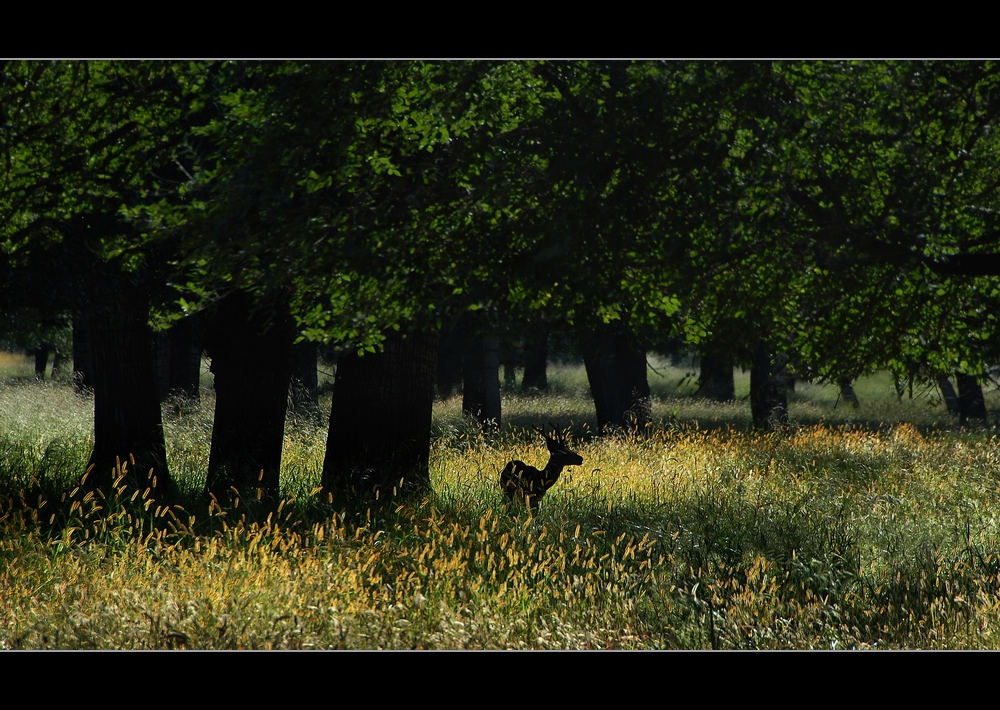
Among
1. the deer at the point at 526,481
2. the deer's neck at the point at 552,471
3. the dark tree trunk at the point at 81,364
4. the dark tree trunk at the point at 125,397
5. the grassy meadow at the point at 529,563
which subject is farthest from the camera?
the dark tree trunk at the point at 81,364

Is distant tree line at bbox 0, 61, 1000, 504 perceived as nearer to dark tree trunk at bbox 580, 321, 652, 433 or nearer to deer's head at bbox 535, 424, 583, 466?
deer's head at bbox 535, 424, 583, 466

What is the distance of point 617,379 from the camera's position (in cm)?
2122

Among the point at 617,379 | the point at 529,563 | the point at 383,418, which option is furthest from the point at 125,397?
the point at 617,379

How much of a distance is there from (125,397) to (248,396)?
133 centimetres

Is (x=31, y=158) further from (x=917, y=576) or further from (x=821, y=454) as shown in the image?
(x=821, y=454)

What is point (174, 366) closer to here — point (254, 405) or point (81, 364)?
point (81, 364)

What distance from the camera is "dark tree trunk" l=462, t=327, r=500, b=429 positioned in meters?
20.3

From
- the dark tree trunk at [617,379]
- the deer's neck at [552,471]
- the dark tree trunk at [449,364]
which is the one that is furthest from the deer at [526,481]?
the dark tree trunk at [449,364]

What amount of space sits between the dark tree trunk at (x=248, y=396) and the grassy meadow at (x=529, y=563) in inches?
25.7

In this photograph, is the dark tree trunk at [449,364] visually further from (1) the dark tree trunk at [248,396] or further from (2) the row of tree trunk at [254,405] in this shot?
(2) the row of tree trunk at [254,405]

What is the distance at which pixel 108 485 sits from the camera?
10375mm

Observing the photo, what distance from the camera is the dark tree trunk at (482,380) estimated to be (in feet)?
66.6

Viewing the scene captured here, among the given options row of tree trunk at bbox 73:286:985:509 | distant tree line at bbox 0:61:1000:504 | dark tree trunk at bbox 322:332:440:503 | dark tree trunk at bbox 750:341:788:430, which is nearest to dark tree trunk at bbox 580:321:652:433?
dark tree trunk at bbox 750:341:788:430
